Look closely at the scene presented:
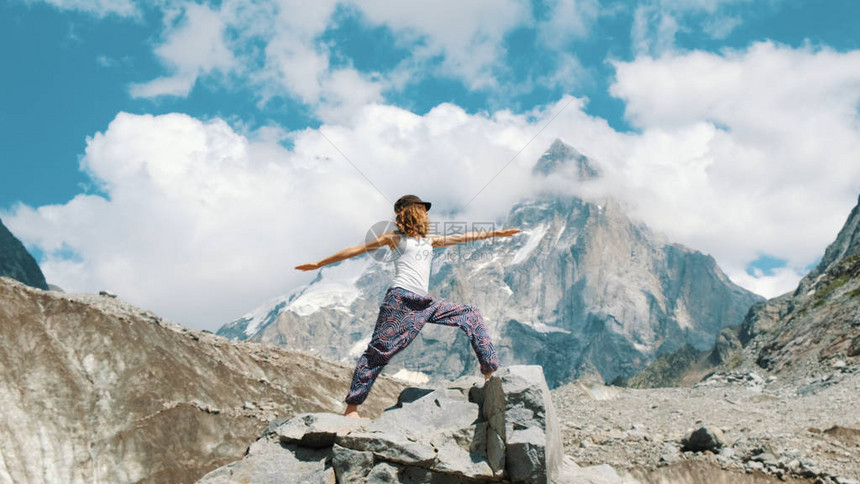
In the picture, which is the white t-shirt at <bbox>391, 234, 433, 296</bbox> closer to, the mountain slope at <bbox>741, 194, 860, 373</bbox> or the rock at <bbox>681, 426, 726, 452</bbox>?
the rock at <bbox>681, 426, 726, 452</bbox>

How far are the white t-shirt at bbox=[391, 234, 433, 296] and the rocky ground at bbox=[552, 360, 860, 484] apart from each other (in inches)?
351

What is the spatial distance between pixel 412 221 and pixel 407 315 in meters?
1.28

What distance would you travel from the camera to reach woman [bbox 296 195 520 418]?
8117 millimetres

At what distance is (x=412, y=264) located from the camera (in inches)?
328

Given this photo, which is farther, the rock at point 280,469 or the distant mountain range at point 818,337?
the distant mountain range at point 818,337

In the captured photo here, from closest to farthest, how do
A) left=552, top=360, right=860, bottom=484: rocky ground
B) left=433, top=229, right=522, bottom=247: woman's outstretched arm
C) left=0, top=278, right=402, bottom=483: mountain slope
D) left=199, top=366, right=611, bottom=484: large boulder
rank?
1. left=199, top=366, right=611, bottom=484: large boulder
2. left=433, top=229, right=522, bottom=247: woman's outstretched arm
3. left=552, top=360, right=860, bottom=484: rocky ground
4. left=0, top=278, right=402, bottom=483: mountain slope

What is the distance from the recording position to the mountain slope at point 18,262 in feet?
333

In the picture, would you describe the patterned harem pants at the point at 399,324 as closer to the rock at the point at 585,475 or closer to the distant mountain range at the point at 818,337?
the rock at the point at 585,475

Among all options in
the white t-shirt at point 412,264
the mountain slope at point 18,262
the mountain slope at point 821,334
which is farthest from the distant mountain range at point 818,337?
the mountain slope at point 18,262

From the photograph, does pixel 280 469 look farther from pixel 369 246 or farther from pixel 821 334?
pixel 821 334

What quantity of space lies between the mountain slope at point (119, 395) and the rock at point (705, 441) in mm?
13675

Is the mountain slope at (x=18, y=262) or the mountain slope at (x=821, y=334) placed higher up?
the mountain slope at (x=18, y=262)

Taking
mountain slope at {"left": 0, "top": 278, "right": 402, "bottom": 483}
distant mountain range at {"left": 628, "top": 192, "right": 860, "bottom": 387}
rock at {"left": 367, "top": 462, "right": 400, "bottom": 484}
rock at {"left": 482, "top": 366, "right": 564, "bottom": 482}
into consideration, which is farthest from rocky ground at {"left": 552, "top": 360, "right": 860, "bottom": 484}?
mountain slope at {"left": 0, "top": 278, "right": 402, "bottom": 483}

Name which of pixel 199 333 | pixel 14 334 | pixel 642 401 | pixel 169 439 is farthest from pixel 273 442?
pixel 642 401
